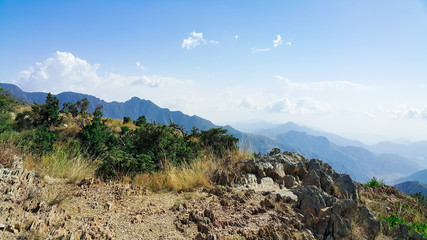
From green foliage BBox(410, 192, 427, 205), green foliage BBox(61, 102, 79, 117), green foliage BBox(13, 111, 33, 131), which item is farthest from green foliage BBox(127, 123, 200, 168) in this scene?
green foliage BBox(61, 102, 79, 117)

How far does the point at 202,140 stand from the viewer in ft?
42.0

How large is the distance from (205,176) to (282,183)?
7.92 feet

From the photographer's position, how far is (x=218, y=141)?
12.3 metres

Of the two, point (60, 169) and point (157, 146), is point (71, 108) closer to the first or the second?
point (157, 146)

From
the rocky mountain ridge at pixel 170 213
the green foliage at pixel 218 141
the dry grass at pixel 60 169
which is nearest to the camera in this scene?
the rocky mountain ridge at pixel 170 213

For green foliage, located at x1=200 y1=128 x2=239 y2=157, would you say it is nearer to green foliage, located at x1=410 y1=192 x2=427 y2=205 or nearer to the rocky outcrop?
the rocky outcrop

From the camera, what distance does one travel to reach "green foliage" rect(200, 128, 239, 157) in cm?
1119

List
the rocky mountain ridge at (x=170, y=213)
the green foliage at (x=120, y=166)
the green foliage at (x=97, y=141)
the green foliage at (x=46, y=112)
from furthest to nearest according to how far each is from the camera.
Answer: the green foliage at (x=46, y=112), the green foliage at (x=97, y=141), the green foliage at (x=120, y=166), the rocky mountain ridge at (x=170, y=213)

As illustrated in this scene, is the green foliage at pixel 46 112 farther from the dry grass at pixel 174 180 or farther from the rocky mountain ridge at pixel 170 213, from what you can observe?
the dry grass at pixel 174 180

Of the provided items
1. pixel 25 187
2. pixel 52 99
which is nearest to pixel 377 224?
pixel 25 187

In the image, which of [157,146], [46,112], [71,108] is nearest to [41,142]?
[157,146]

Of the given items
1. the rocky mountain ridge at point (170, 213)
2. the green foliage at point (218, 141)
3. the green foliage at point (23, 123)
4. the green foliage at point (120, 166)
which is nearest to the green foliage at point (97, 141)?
the green foliage at point (120, 166)

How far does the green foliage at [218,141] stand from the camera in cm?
1119

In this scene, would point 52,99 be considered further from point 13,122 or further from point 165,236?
point 165,236
